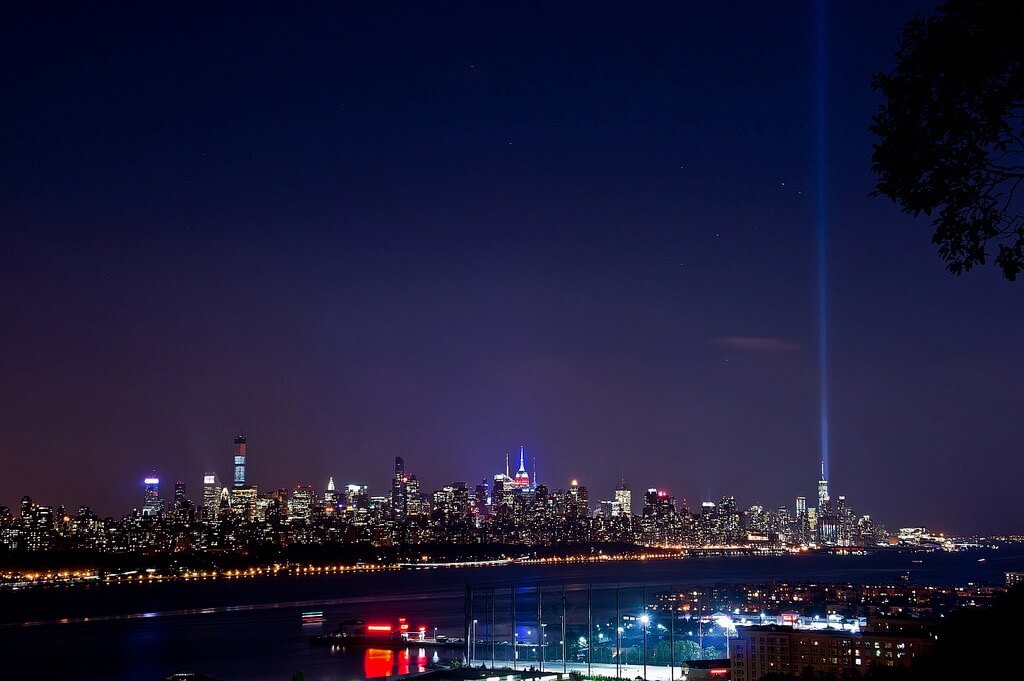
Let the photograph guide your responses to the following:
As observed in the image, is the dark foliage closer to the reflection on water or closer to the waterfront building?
the waterfront building

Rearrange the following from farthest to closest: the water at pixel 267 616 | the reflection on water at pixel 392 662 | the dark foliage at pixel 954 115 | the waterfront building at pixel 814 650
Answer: the water at pixel 267 616
the reflection on water at pixel 392 662
the waterfront building at pixel 814 650
the dark foliage at pixel 954 115

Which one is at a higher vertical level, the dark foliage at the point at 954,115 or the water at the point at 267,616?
the dark foliage at the point at 954,115

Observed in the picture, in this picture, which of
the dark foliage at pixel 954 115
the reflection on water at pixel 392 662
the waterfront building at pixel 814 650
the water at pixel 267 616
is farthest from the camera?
the water at pixel 267 616

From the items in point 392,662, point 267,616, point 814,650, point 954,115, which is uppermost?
point 954,115

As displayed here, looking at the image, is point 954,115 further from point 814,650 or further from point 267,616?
point 267,616

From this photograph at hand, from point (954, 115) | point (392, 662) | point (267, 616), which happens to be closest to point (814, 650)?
point (392, 662)

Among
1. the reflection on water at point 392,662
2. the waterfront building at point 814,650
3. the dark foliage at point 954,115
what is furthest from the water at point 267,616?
the dark foliage at point 954,115

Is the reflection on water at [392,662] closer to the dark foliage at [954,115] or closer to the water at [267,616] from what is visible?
the water at [267,616]

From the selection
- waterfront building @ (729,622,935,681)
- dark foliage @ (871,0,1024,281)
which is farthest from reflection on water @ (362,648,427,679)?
dark foliage @ (871,0,1024,281)
